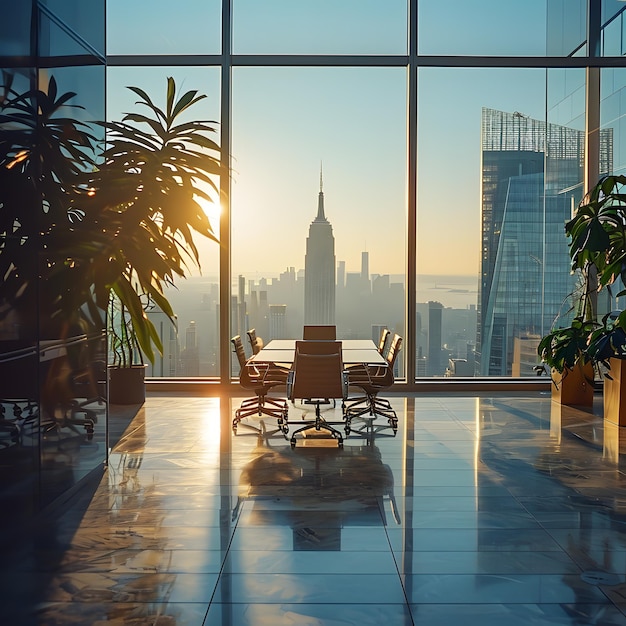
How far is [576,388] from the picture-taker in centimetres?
861

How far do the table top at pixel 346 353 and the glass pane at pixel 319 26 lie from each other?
3604 millimetres

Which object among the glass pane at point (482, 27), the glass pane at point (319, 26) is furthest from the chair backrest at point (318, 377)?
the glass pane at point (482, 27)

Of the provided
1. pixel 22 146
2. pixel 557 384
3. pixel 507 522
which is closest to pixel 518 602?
pixel 507 522

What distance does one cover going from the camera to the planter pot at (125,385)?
8.57m

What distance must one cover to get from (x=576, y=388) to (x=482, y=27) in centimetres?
454

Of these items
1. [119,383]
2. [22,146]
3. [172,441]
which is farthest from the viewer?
[119,383]

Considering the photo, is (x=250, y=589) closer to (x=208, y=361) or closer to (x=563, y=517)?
(x=563, y=517)

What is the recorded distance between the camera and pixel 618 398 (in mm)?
7344

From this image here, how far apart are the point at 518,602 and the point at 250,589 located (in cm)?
118

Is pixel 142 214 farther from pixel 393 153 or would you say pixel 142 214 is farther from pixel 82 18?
pixel 393 153

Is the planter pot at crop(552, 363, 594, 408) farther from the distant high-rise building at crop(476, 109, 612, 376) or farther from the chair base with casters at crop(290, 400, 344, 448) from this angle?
the chair base with casters at crop(290, 400, 344, 448)

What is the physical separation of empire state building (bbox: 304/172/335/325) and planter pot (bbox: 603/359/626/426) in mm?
3451

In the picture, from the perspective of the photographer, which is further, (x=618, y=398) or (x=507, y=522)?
(x=618, y=398)

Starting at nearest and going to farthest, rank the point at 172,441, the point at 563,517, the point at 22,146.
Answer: the point at 22,146, the point at 563,517, the point at 172,441
